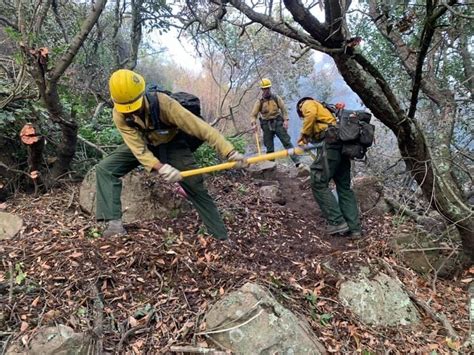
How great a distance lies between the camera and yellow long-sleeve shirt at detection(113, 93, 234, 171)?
3537 mm

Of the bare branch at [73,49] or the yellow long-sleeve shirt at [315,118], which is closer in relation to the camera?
the bare branch at [73,49]

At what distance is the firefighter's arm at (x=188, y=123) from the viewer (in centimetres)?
353

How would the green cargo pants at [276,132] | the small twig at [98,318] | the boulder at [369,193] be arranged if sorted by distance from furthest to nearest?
the green cargo pants at [276,132]
the boulder at [369,193]
the small twig at [98,318]

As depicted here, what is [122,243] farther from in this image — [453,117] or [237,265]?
[453,117]

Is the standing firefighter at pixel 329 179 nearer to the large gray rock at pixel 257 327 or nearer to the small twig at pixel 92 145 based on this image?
the large gray rock at pixel 257 327

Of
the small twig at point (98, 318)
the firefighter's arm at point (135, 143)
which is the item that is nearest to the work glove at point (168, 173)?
the firefighter's arm at point (135, 143)

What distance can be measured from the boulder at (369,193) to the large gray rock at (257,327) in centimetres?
366

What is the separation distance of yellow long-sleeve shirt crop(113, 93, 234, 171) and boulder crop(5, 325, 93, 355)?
1.48 metres

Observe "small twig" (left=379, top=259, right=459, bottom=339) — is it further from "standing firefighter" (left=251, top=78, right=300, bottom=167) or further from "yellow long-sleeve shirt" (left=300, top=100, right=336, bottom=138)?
"standing firefighter" (left=251, top=78, right=300, bottom=167)

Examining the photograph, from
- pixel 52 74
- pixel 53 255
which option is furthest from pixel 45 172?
pixel 53 255

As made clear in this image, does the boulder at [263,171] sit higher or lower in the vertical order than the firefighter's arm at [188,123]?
lower

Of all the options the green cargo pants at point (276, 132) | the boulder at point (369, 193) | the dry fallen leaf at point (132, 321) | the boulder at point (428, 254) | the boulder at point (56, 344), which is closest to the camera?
the boulder at point (56, 344)

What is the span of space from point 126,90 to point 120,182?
102 cm

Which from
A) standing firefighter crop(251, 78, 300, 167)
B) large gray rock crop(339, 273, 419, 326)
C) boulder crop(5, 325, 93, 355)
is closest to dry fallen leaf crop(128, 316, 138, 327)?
boulder crop(5, 325, 93, 355)
